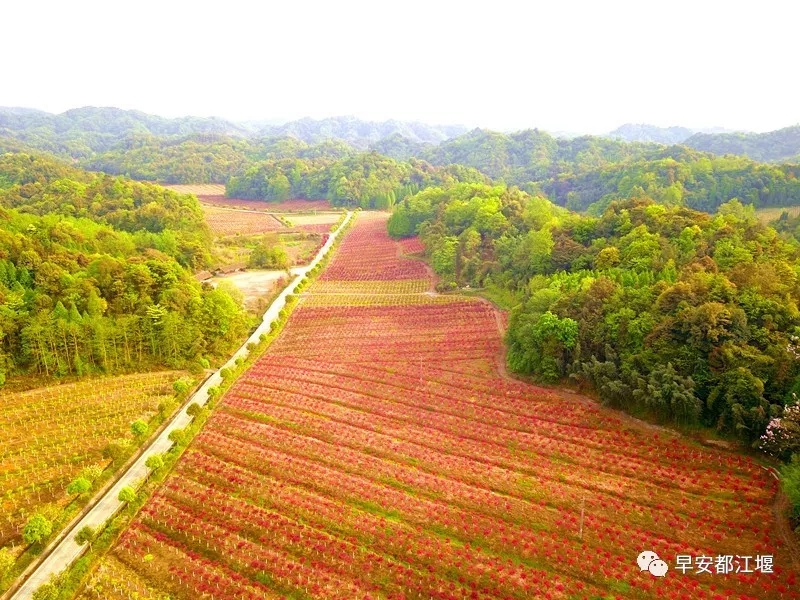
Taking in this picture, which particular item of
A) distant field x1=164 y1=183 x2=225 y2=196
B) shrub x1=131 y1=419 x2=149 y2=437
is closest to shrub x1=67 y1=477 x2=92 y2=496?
shrub x1=131 y1=419 x2=149 y2=437

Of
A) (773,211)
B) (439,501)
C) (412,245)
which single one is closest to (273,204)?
(412,245)

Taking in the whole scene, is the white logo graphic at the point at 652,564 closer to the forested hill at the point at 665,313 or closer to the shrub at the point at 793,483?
the shrub at the point at 793,483

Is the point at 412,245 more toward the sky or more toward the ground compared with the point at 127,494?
more toward the ground

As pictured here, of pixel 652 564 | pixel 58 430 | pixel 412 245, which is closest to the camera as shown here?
pixel 652 564

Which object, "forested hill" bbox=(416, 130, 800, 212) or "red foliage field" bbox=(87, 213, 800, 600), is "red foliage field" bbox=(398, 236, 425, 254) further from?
"red foliage field" bbox=(87, 213, 800, 600)

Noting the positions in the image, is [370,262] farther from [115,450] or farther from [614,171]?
[614,171]
